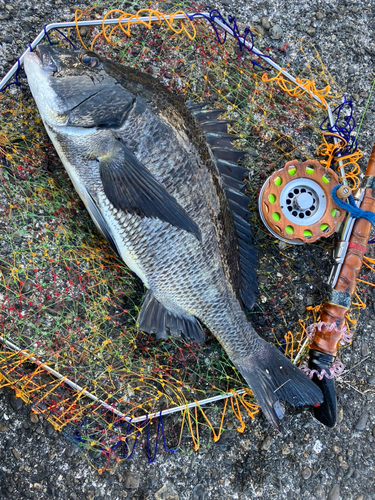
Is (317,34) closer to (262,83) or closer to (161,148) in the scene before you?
(262,83)

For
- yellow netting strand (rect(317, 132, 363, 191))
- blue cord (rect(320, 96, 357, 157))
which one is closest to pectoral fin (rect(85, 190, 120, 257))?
yellow netting strand (rect(317, 132, 363, 191))

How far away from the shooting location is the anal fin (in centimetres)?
214

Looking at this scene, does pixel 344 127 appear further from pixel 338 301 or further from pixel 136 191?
pixel 136 191

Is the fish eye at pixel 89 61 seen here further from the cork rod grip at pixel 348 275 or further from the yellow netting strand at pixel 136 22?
the cork rod grip at pixel 348 275

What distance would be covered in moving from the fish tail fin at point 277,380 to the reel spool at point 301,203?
66 cm

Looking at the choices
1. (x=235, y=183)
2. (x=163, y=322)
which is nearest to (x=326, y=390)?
(x=163, y=322)

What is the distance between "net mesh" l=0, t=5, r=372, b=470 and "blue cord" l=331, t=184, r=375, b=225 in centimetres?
34

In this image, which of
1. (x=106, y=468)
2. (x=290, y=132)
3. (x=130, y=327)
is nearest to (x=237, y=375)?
(x=130, y=327)

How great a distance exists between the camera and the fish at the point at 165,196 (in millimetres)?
1877

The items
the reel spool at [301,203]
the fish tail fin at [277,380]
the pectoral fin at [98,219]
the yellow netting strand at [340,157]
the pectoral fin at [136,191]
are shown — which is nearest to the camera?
the pectoral fin at [136,191]

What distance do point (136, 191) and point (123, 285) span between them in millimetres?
602

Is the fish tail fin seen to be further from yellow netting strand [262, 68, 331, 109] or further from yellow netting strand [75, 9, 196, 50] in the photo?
yellow netting strand [75, 9, 196, 50]

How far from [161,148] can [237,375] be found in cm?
131

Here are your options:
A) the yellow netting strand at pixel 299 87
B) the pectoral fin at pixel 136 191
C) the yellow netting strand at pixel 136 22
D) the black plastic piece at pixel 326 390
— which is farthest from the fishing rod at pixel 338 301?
the yellow netting strand at pixel 136 22
